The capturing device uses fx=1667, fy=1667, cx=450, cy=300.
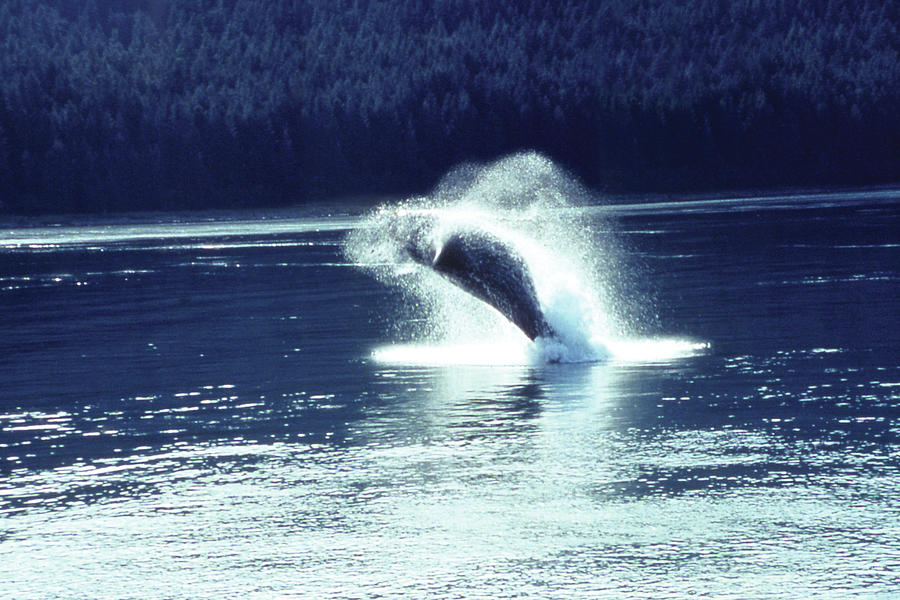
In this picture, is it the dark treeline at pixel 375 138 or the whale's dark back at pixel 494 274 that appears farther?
the dark treeline at pixel 375 138

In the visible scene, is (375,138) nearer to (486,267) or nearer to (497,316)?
(497,316)

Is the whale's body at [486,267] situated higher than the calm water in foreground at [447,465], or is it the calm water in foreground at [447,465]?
the whale's body at [486,267]

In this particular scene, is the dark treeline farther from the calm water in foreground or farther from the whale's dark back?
the whale's dark back

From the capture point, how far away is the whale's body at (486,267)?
24797 millimetres

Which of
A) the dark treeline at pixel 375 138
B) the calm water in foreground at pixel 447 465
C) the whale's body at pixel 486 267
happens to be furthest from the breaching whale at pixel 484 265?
the dark treeline at pixel 375 138

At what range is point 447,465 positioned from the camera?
16078 millimetres

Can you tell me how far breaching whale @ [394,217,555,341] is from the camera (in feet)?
81.3

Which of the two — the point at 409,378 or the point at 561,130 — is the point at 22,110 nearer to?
the point at 561,130

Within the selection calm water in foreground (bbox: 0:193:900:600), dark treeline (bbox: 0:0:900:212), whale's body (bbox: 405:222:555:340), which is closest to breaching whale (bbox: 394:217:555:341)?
whale's body (bbox: 405:222:555:340)

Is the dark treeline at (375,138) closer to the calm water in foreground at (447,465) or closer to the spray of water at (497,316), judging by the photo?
the spray of water at (497,316)

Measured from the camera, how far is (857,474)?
49.2 ft

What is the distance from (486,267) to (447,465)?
936cm

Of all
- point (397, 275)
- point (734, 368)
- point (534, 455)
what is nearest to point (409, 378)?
point (734, 368)

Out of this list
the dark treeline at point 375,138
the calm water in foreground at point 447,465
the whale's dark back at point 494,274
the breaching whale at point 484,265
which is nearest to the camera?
the calm water in foreground at point 447,465
